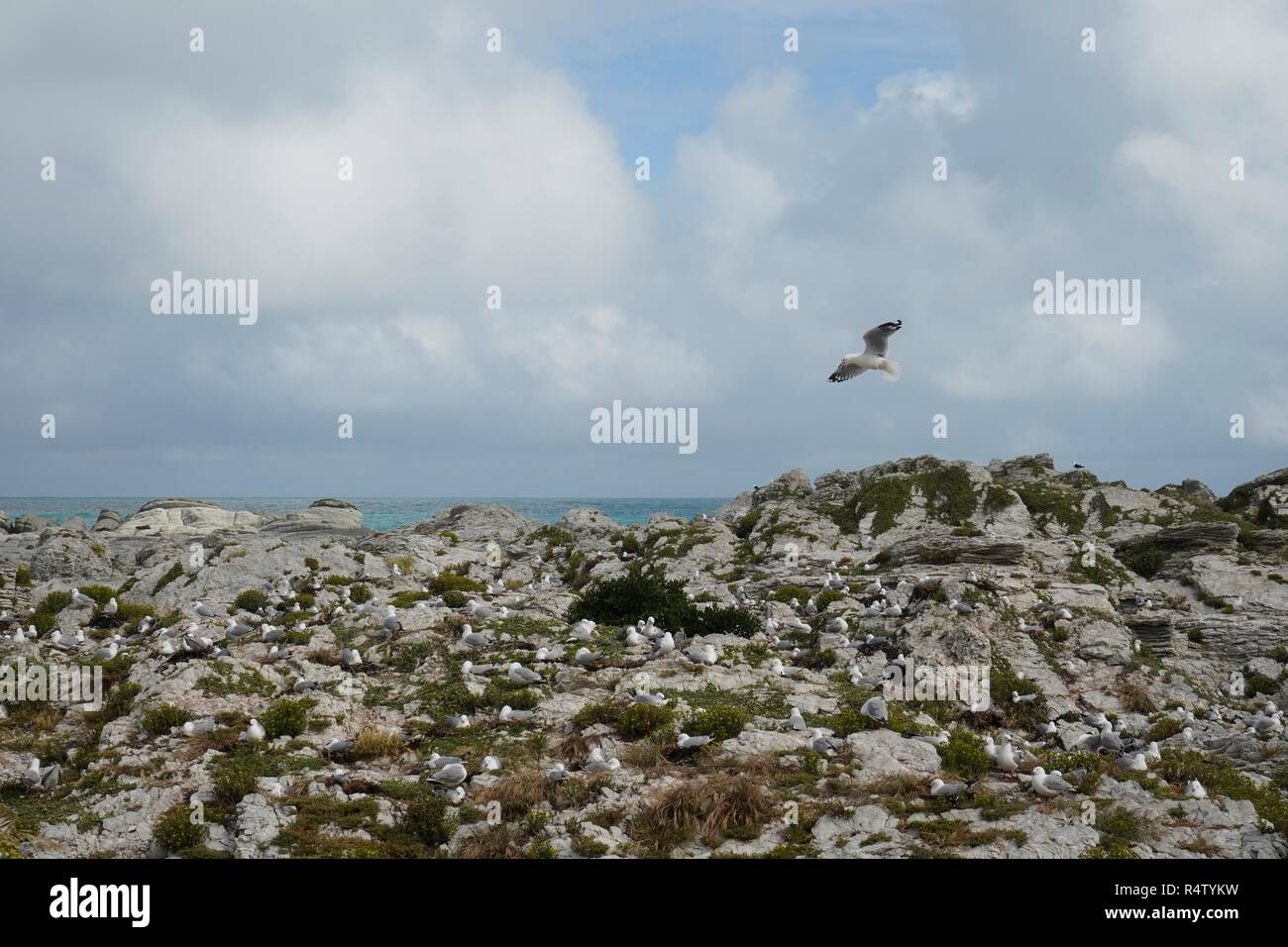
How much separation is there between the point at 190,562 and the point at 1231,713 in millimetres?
36083

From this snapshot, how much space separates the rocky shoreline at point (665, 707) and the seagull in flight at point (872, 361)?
7.88m

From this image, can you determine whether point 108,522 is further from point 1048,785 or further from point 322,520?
point 1048,785

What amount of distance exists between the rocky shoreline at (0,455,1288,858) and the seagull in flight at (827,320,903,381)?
7876 millimetres

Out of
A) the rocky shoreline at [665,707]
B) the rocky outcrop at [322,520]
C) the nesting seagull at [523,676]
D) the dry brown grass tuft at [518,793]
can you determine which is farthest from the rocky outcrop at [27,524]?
the dry brown grass tuft at [518,793]

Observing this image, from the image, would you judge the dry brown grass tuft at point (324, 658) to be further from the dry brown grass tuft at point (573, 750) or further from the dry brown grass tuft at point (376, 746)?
the dry brown grass tuft at point (573, 750)

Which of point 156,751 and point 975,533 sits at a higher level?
point 975,533

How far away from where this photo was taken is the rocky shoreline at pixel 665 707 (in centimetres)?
1308

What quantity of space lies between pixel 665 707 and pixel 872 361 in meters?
10.3

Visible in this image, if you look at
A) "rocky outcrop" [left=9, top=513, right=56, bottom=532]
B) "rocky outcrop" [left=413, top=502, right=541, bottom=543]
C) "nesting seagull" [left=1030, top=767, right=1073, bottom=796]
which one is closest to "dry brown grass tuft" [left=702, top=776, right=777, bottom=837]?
"nesting seagull" [left=1030, top=767, right=1073, bottom=796]

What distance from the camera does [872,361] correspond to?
70.1 ft
